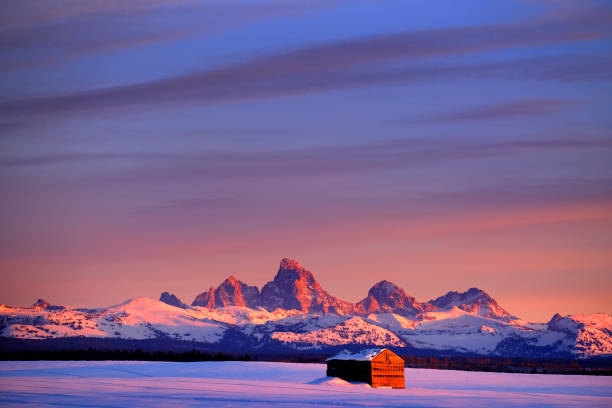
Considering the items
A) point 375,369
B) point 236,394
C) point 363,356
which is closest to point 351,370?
point 363,356

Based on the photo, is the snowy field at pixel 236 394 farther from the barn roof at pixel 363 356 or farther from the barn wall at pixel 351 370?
the barn roof at pixel 363 356

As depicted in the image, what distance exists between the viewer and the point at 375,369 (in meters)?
160

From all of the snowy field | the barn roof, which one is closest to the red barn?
the barn roof

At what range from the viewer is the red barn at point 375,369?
523 ft

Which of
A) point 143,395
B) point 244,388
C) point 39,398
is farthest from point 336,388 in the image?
point 39,398

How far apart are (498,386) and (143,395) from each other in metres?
77.2

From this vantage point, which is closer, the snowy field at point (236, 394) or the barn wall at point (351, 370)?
the snowy field at point (236, 394)

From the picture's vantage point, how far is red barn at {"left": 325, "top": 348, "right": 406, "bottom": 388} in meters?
159

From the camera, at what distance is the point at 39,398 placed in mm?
115188

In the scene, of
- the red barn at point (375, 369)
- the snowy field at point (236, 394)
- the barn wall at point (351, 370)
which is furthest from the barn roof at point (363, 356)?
Result: the snowy field at point (236, 394)

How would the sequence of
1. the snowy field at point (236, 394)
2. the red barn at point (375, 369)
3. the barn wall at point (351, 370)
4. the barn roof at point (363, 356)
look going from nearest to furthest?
1. the snowy field at point (236, 394)
2. the red barn at point (375, 369)
3. the barn wall at point (351, 370)
4. the barn roof at point (363, 356)

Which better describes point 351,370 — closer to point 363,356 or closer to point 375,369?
point 363,356

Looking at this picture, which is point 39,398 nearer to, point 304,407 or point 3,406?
point 3,406

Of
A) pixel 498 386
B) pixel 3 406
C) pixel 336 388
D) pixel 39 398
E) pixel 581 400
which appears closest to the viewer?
pixel 3 406
